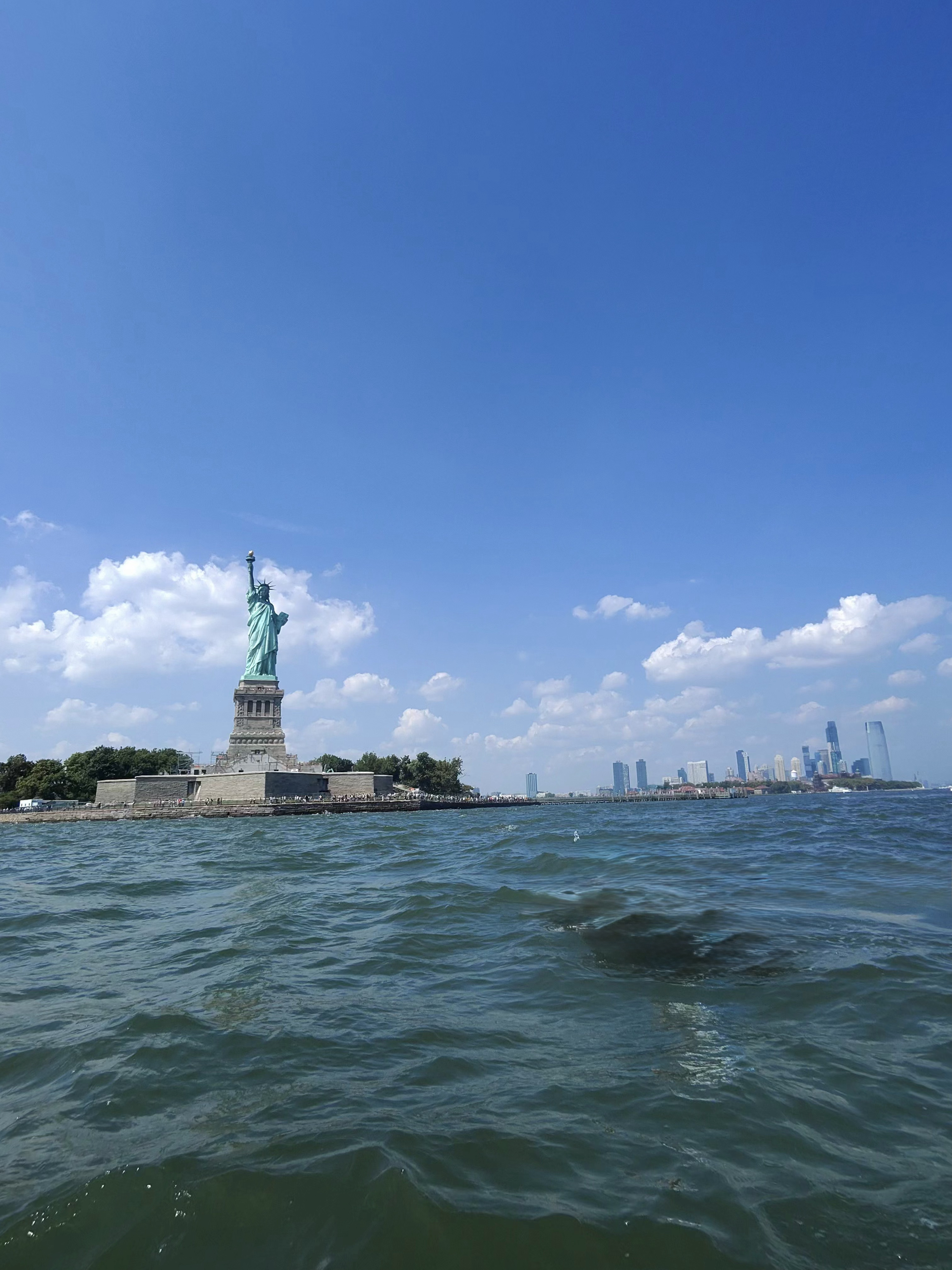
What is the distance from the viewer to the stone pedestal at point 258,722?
78.0 m

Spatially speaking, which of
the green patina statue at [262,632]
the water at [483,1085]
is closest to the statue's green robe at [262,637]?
the green patina statue at [262,632]

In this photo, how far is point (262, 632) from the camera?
8600 cm

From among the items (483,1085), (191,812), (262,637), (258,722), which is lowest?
(483,1085)

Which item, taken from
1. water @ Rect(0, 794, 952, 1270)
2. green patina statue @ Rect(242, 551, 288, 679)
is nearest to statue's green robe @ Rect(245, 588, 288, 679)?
green patina statue @ Rect(242, 551, 288, 679)

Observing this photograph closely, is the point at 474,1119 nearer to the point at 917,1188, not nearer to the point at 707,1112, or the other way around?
the point at 707,1112

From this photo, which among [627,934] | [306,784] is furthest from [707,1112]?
[306,784]

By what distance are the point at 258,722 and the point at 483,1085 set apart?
7986cm

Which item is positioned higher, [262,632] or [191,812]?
[262,632]

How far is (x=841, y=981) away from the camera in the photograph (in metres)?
7.38

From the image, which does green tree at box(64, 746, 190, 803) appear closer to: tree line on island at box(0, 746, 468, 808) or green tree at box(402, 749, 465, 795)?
tree line on island at box(0, 746, 468, 808)

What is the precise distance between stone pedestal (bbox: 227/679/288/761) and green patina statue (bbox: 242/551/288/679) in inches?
74.5

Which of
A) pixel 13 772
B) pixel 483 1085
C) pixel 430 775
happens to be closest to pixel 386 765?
pixel 430 775

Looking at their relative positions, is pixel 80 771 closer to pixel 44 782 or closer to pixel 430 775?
pixel 44 782

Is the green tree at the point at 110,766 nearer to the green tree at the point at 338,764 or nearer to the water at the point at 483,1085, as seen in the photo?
the green tree at the point at 338,764
